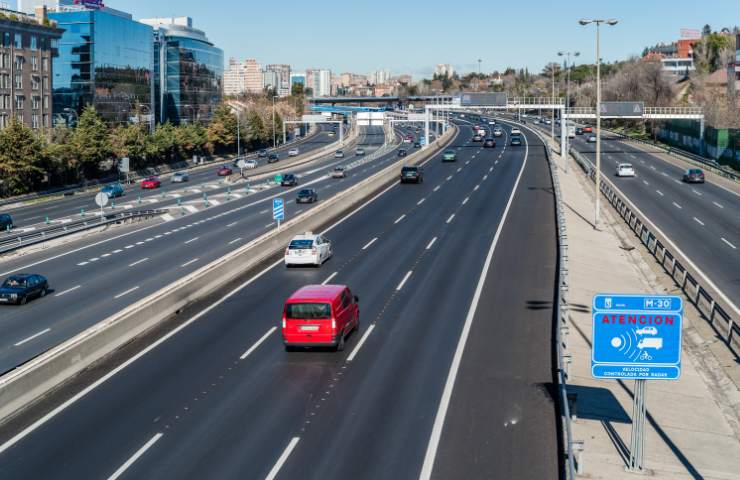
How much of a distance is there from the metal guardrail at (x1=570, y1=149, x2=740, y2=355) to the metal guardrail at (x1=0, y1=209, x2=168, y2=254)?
108 feet

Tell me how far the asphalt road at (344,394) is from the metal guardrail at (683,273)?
17.6ft

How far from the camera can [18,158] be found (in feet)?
255

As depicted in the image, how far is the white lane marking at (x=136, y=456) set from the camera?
608 inches

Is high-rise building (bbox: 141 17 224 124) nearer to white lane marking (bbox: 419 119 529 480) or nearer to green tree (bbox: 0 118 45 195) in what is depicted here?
green tree (bbox: 0 118 45 195)

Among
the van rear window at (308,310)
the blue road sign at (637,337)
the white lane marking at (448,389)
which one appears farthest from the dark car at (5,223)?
the blue road sign at (637,337)

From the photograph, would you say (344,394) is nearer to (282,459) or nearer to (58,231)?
(282,459)

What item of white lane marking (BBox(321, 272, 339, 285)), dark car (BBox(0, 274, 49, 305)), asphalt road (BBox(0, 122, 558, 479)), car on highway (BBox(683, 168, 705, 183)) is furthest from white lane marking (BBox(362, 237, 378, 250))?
car on highway (BBox(683, 168, 705, 183))

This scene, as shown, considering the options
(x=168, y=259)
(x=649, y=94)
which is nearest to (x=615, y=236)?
(x=168, y=259)

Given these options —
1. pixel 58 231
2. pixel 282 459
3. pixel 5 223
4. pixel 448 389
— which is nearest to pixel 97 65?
pixel 5 223

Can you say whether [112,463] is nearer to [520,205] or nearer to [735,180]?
[520,205]

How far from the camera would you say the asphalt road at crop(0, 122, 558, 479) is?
16.0 m

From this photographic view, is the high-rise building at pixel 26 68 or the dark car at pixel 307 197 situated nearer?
the dark car at pixel 307 197

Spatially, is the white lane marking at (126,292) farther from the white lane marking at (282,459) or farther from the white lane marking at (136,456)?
the white lane marking at (282,459)

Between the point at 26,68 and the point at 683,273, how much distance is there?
84606 millimetres
